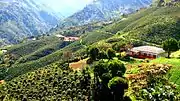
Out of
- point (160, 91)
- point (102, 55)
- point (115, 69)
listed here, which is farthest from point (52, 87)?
point (160, 91)

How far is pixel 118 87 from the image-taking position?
78500 mm

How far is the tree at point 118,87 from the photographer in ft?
257

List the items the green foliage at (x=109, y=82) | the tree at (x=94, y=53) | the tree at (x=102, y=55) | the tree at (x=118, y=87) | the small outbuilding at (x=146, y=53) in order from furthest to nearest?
the small outbuilding at (x=146, y=53) < the tree at (x=94, y=53) < the tree at (x=102, y=55) < the green foliage at (x=109, y=82) < the tree at (x=118, y=87)

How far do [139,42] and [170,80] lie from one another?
89.6 m

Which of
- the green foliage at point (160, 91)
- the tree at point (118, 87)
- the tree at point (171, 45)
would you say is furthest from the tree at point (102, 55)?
the tree at point (118, 87)

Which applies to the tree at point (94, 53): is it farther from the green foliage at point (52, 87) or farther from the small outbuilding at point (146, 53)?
the small outbuilding at point (146, 53)

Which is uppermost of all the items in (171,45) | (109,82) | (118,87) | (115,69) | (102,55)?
(171,45)

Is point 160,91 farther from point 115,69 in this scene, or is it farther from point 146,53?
point 146,53

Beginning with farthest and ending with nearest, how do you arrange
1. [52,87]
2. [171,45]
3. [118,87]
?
[171,45], [52,87], [118,87]

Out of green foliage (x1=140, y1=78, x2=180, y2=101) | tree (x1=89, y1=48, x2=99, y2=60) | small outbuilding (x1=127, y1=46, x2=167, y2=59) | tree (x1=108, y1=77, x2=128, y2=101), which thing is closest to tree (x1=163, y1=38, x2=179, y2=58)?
small outbuilding (x1=127, y1=46, x2=167, y2=59)

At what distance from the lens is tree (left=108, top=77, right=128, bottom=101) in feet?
257

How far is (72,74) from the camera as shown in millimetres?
97438

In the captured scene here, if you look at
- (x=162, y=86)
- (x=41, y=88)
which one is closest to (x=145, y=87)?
(x=162, y=86)

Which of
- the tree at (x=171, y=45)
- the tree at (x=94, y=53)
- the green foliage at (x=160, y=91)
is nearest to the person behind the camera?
the green foliage at (x=160, y=91)
